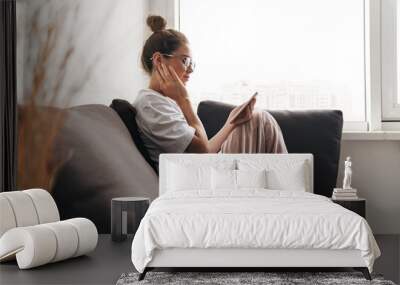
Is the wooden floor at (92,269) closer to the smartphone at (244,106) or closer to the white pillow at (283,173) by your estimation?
the white pillow at (283,173)

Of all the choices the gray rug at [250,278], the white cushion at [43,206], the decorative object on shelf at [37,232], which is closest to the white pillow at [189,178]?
the decorative object on shelf at [37,232]

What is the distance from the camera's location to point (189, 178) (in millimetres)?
5898

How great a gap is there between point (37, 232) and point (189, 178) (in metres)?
1.69

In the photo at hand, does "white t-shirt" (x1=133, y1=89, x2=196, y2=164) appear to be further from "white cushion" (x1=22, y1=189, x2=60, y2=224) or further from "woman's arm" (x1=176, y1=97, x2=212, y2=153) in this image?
"white cushion" (x1=22, y1=189, x2=60, y2=224)

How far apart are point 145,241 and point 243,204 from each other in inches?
31.4

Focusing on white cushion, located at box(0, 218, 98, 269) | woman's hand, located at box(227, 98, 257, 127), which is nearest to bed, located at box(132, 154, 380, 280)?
white cushion, located at box(0, 218, 98, 269)

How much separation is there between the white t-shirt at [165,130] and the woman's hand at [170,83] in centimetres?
11

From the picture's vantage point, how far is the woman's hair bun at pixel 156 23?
6543 mm

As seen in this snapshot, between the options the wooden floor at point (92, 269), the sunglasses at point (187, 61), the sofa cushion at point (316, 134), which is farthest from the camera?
the sunglasses at point (187, 61)

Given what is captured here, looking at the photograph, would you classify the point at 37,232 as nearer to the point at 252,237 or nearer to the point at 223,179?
the point at 252,237

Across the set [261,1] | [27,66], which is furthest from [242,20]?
[27,66]

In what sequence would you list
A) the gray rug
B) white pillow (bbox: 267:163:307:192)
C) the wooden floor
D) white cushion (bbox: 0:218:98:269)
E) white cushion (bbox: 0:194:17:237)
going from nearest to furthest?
1. the gray rug
2. the wooden floor
3. white cushion (bbox: 0:218:98:269)
4. white cushion (bbox: 0:194:17:237)
5. white pillow (bbox: 267:163:307:192)

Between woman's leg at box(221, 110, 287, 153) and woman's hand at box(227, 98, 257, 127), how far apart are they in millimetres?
75

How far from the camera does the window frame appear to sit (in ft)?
21.3
